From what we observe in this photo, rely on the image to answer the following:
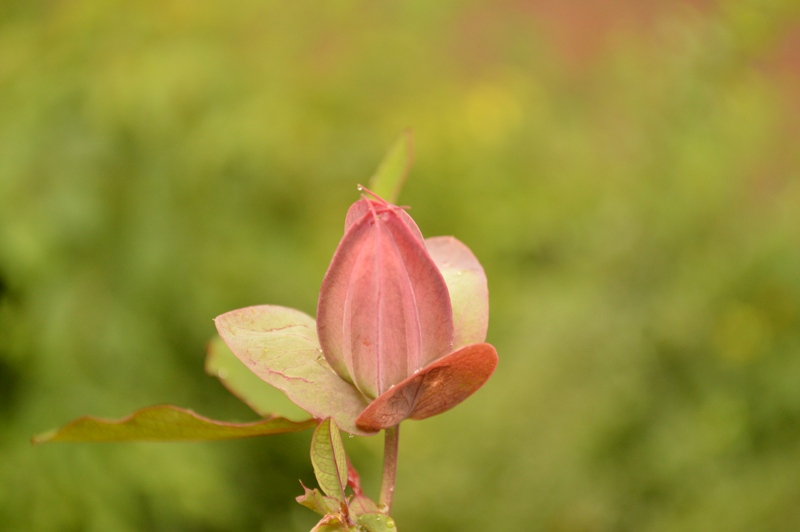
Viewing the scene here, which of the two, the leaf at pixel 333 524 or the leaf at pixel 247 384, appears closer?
the leaf at pixel 333 524

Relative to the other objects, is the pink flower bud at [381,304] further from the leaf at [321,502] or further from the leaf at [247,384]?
the leaf at [247,384]

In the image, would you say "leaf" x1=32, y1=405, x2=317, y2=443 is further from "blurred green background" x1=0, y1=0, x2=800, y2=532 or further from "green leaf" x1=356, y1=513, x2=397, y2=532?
"blurred green background" x1=0, y1=0, x2=800, y2=532

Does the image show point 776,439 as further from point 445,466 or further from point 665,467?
point 445,466

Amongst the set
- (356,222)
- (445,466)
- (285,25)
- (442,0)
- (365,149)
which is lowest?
(445,466)

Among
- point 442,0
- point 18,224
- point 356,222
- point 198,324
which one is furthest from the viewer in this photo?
point 442,0

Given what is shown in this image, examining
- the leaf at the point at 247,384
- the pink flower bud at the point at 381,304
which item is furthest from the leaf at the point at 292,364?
the leaf at the point at 247,384

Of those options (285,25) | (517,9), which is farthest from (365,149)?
(517,9)

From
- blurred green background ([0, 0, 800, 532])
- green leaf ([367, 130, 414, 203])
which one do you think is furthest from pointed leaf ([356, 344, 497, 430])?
blurred green background ([0, 0, 800, 532])
